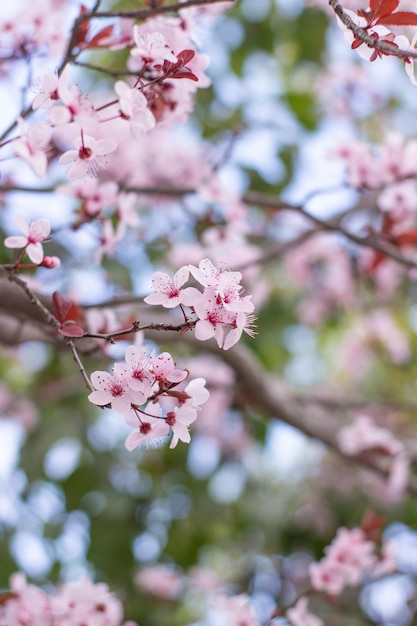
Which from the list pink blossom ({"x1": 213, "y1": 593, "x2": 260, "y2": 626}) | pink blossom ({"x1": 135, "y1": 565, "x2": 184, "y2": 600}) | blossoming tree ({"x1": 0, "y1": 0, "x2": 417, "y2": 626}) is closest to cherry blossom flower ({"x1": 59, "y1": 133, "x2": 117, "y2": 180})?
blossoming tree ({"x1": 0, "y1": 0, "x2": 417, "y2": 626})

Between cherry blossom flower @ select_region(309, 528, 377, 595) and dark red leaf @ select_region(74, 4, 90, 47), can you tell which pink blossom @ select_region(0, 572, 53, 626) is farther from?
dark red leaf @ select_region(74, 4, 90, 47)

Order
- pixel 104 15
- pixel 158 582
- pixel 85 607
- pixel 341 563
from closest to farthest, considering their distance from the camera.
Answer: pixel 104 15
pixel 85 607
pixel 341 563
pixel 158 582

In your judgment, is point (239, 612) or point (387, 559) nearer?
point (239, 612)

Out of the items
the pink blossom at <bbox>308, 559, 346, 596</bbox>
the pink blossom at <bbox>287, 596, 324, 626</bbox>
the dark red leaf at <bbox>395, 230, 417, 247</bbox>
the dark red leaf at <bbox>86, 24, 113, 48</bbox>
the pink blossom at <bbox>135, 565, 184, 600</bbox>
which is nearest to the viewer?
the dark red leaf at <bbox>86, 24, 113, 48</bbox>

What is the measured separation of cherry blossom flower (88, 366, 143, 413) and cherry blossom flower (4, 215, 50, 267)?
0.17m

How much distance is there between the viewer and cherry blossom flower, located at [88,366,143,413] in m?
0.81

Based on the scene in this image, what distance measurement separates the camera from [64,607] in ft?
3.85

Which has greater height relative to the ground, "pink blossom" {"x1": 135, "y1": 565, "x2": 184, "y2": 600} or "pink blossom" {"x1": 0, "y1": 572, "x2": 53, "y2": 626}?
"pink blossom" {"x1": 0, "y1": 572, "x2": 53, "y2": 626}

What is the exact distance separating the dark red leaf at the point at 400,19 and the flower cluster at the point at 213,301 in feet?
1.14

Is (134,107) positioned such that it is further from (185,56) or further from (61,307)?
(61,307)

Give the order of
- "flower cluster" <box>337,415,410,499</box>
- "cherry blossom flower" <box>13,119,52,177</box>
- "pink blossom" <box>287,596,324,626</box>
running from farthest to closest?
"flower cluster" <box>337,415,410,499</box> → "pink blossom" <box>287,596,324,626</box> → "cherry blossom flower" <box>13,119,52,177</box>

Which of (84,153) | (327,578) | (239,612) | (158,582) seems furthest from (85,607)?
(158,582)

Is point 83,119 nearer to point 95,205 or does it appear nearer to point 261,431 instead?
point 95,205

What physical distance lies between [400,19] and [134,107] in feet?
1.04
